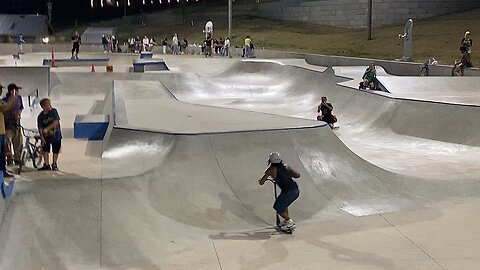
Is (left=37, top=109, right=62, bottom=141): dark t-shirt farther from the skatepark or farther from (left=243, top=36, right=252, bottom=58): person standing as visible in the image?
(left=243, top=36, right=252, bottom=58): person standing

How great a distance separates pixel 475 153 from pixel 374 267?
25.4 ft

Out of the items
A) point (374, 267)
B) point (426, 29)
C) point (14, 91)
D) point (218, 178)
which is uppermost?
point (426, 29)

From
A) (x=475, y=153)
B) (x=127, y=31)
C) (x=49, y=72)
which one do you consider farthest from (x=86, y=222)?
Result: (x=127, y=31)

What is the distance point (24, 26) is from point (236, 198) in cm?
5830

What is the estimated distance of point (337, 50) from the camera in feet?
117

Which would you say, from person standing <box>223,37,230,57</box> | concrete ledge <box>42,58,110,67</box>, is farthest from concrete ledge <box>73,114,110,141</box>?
person standing <box>223,37,230,57</box>

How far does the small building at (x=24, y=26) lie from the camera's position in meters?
59.8

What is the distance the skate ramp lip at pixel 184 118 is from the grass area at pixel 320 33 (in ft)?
52.5

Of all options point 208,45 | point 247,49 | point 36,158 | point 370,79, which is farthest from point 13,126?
point 208,45

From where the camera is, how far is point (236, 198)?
8930mm

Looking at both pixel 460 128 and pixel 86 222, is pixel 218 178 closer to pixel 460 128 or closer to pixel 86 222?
pixel 86 222

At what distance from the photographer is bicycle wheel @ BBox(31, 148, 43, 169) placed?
380 inches

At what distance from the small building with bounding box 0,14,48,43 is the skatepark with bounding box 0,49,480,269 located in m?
49.7

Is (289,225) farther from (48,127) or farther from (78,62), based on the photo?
(78,62)
